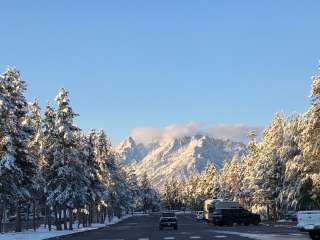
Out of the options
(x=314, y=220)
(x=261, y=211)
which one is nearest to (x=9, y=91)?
(x=314, y=220)

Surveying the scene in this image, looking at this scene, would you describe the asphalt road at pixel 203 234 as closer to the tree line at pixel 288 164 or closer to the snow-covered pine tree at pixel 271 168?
the tree line at pixel 288 164

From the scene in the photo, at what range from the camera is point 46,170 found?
2736 inches

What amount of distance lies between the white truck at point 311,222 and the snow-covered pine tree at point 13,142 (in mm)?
23007

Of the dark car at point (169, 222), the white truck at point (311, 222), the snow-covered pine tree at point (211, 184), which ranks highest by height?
the snow-covered pine tree at point (211, 184)

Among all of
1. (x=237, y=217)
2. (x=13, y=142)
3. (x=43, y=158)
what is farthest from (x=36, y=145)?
(x=237, y=217)

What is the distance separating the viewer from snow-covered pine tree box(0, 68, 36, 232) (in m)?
50.5

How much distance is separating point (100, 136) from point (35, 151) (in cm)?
3175

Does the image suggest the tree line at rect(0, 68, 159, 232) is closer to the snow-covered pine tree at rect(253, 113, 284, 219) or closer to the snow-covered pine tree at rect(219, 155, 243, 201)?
the snow-covered pine tree at rect(253, 113, 284, 219)

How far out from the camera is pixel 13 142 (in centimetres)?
5306

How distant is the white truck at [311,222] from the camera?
35.9 metres

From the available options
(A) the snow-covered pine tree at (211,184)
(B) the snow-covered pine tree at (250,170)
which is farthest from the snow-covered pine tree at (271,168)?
(A) the snow-covered pine tree at (211,184)

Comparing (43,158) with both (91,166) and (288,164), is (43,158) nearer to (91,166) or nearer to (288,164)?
(91,166)

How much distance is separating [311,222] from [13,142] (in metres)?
26.8

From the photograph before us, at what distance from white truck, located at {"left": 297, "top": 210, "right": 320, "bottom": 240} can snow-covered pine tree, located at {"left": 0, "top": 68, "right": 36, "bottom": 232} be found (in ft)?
75.5
